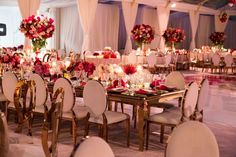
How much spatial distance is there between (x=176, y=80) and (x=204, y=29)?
57.2 feet

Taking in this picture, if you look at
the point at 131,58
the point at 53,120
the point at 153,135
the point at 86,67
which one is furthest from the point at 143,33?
the point at 53,120

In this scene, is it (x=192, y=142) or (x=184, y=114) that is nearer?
(x=192, y=142)

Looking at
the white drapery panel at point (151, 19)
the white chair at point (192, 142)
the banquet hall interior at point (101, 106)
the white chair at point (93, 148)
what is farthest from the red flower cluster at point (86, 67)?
the white drapery panel at point (151, 19)

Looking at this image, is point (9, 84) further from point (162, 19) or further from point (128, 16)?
point (162, 19)

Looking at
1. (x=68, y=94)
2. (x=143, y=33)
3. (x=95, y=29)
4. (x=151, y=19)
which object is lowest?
(x=68, y=94)

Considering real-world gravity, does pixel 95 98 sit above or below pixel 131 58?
below

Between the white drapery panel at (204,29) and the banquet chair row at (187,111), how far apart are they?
17888 millimetres

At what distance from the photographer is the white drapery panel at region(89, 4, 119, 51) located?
1596 cm

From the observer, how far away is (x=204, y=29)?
74.0ft

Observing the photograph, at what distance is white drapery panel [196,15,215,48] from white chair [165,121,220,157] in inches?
802

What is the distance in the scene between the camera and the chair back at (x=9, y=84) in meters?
5.19

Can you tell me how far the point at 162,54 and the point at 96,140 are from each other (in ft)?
39.0

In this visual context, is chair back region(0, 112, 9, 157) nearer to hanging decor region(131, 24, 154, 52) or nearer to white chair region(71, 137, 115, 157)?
white chair region(71, 137, 115, 157)

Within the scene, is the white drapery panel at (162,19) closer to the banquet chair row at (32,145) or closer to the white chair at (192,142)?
the banquet chair row at (32,145)
